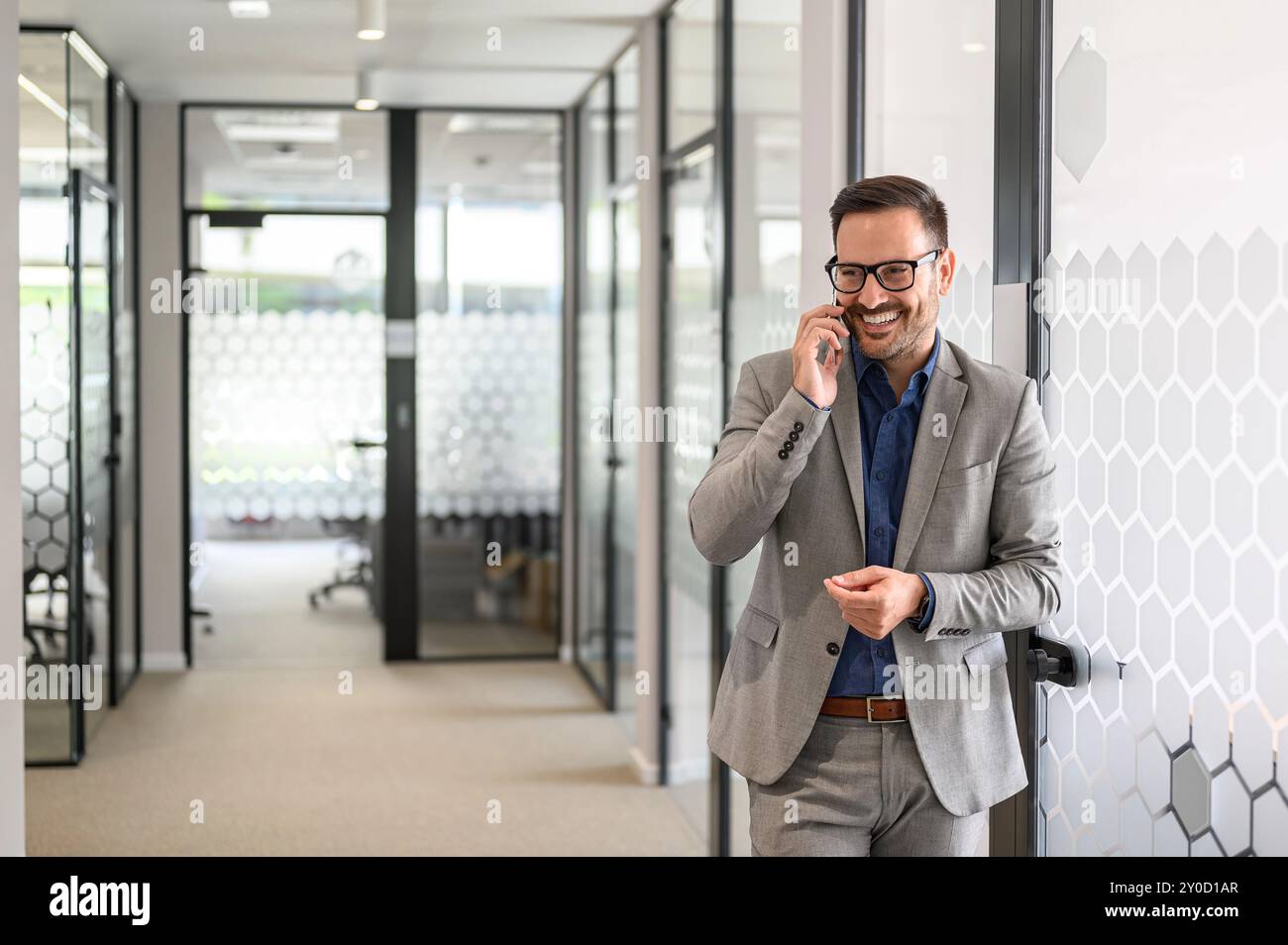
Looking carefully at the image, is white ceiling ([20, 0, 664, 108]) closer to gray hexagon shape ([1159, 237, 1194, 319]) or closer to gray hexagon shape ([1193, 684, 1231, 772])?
gray hexagon shape ([1159, 237, 1194, 319])

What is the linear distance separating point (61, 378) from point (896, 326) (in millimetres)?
4405

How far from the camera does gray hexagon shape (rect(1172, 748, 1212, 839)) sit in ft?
5.91

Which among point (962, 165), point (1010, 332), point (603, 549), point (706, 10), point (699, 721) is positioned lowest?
point (699, 721)

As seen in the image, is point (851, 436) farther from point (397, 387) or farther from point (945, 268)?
point (397, 387)

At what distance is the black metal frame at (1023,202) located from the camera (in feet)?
7.32

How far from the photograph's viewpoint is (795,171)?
11.8 feet

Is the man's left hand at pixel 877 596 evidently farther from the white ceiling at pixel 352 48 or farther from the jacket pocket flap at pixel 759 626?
the white ceiling at pixel 352 48

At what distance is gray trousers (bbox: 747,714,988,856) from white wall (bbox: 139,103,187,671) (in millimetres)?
6022

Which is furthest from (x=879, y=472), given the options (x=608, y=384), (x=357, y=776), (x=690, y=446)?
(x=608, y=384)

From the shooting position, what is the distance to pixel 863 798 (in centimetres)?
168

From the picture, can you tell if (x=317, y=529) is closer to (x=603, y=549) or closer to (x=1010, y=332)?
(x=603, y=549)

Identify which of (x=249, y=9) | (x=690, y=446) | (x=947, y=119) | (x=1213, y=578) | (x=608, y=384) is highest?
(x=249, y=9)
